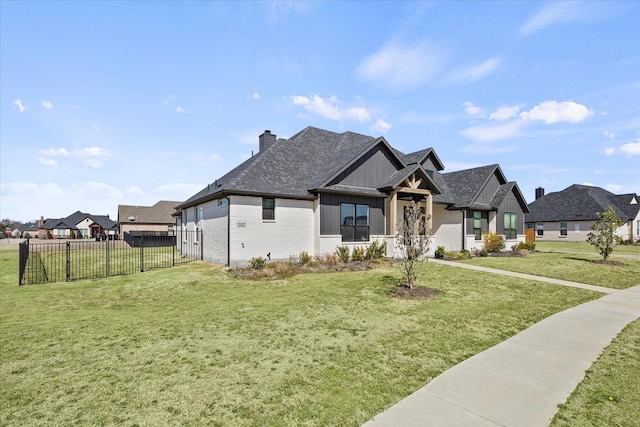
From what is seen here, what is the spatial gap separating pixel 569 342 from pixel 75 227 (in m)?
91.4

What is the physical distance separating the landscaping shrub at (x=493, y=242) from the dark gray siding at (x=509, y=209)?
1963 mm

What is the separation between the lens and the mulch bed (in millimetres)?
10323

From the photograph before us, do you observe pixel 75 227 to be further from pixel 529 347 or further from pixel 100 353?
pixel 529 347

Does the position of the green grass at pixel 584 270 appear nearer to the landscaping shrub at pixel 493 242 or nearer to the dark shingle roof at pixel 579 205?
the landscaping shrub at pixel 493 242

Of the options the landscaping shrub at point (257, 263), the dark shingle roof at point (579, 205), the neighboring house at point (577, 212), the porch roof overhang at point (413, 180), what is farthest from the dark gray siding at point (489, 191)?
the dark shingle roof at point (579, 205)

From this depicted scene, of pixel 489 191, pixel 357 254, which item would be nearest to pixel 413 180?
pixel 357 254

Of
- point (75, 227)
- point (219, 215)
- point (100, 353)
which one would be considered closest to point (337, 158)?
point (219, 215)

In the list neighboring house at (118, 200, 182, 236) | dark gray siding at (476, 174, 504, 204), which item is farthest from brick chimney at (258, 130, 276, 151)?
neighboring house at (118, 200, 182, 236)

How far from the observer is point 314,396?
14.6 ft

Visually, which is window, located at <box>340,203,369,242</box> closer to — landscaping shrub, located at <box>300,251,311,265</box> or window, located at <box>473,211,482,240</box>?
landscaping shrub, located at <box>300,251,311,265</box>

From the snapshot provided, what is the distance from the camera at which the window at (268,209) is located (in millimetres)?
17156

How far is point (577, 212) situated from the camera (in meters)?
42.8

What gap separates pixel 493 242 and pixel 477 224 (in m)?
1.87

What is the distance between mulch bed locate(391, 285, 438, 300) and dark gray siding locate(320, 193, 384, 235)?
24.5 ft
